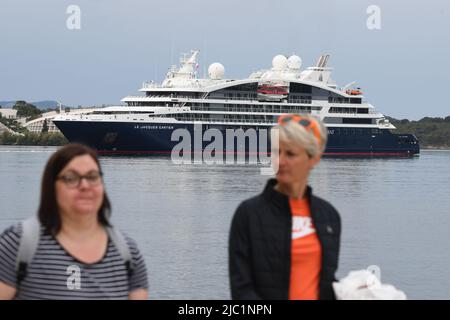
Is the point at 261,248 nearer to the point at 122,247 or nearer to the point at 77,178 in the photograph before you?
the point at 122,247

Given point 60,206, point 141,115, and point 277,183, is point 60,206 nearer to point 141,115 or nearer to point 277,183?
point 277,183

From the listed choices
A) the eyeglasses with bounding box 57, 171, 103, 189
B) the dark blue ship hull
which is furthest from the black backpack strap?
the dark blue ship hull

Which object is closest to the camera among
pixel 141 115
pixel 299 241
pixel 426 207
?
pixel 299 241

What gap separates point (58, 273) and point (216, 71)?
7935cm

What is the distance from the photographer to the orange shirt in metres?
4.12

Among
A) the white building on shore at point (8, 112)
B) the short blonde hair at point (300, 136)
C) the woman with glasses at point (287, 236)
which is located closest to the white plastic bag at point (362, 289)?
the woman with glasses at point (287, 236)

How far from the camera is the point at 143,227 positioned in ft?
79.7

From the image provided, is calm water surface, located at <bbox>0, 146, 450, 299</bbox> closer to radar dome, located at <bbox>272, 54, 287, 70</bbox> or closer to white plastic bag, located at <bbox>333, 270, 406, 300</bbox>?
white plastic bag, located at <bbox>333, 270, 406, 300</bbox>

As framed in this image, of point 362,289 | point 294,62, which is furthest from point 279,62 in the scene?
point 362,289

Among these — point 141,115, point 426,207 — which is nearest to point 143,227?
point 426,207

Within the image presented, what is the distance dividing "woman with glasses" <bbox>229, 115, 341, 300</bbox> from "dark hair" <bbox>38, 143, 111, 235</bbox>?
690 mm

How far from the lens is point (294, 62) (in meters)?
88.3

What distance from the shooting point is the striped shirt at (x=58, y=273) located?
3887 millimetres

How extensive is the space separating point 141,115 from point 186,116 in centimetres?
492
